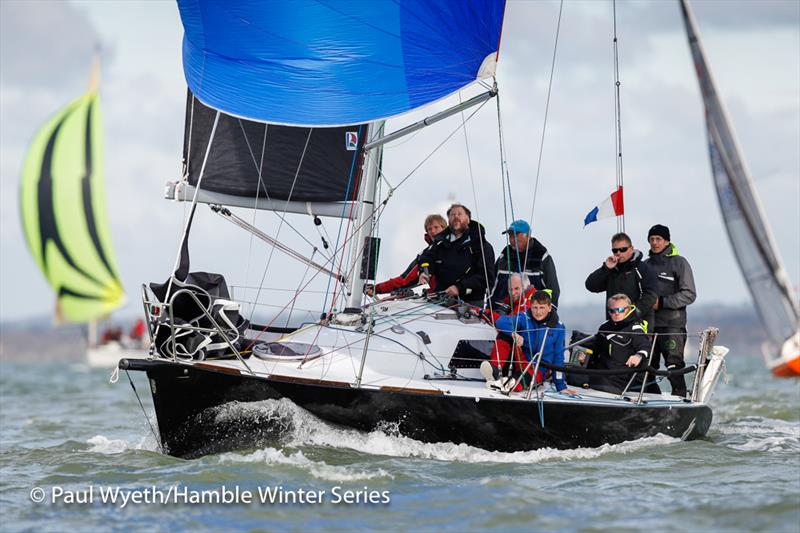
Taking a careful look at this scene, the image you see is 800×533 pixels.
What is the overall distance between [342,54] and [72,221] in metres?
4.70

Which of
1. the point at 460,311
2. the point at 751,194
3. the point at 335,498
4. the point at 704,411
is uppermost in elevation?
the point at 751,194

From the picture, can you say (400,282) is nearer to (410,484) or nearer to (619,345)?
(619,345)

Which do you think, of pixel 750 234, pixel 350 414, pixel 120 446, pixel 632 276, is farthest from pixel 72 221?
pixel 632 276

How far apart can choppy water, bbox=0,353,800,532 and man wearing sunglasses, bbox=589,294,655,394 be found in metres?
0.68

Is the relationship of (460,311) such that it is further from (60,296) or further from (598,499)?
(60,296)

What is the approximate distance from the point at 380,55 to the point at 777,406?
930cm

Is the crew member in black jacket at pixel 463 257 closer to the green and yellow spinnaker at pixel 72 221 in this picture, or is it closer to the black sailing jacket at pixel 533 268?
the black sailing jacket at pixel 533 268

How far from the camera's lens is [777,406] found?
16.7 m

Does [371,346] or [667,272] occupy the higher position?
[667,272]

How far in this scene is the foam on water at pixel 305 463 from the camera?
8156mm

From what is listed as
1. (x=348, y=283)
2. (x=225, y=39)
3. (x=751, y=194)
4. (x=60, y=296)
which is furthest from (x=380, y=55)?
(x=60, y=296)

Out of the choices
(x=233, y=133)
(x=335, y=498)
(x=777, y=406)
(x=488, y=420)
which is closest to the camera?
(x=335, y=498)

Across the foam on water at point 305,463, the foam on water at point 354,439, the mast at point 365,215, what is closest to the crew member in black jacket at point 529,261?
the mast at point 365,215

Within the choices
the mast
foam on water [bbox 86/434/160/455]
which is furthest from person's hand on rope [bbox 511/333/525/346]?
foam on water [bbox 86/434/160/455]
